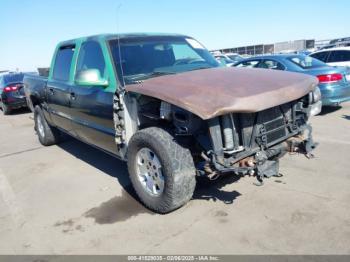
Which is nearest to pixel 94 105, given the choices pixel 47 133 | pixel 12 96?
pixel 47 133

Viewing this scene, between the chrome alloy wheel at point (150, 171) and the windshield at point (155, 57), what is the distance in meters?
0.87

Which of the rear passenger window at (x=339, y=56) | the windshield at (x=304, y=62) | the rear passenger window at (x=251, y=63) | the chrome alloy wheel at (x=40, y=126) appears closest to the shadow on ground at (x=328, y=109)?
the windshield at (x=304, y=62)

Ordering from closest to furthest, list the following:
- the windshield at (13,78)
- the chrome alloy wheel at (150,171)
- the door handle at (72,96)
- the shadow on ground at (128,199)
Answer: the chrome alloy wheel at (150,171) < the shadow on ground at (128,199) < the door handle at (72,96) < the windshield at (13,78)

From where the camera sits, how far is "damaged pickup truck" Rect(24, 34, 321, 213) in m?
3.13

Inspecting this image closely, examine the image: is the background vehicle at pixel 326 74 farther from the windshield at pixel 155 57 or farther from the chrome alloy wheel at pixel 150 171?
the chrome alloy wheel at pixel 150 171

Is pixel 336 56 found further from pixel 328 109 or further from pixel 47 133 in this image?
pixel 47 133

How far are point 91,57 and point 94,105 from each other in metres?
0.71

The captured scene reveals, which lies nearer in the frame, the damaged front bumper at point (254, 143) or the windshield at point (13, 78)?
the damaged front bumper at point (254, 143)

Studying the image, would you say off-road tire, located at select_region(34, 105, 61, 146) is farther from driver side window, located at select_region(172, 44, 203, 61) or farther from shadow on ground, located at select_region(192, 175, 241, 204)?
shadow on ground, located at select_region(192, 175, 241, 204)

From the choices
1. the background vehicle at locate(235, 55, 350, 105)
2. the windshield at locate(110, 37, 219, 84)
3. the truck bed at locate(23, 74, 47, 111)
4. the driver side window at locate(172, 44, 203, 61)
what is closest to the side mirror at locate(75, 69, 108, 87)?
the windshield at locate(110, 37, 219, 84)

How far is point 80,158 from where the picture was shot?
611 cm

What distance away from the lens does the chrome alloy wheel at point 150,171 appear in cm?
354

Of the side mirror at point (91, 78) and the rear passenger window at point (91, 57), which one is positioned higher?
the rear passenger window at point (91, 57)

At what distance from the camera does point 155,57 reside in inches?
172
